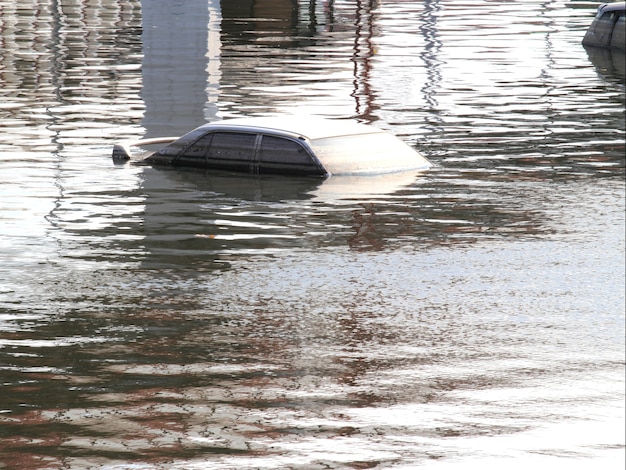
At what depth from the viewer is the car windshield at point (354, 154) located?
23062 mm

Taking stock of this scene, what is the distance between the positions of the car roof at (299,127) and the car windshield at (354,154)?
12cm

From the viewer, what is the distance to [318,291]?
49.8ft

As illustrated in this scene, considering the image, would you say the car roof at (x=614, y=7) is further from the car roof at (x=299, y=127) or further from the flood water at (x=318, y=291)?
the car roof at (x=299, y=127)

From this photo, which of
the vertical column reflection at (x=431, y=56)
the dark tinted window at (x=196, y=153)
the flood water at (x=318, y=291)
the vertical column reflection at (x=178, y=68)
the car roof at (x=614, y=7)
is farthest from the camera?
the car roof at (x=614, y=7)

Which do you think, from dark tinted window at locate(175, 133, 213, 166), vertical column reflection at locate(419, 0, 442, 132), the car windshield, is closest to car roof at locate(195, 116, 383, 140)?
the car windshield

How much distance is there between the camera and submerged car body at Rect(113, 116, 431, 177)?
75.7ft

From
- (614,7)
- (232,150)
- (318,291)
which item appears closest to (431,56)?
(614,7)

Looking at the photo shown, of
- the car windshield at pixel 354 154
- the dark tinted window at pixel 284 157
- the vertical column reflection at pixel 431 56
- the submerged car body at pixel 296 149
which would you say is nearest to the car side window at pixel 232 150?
the submerged car body at pixel 296 149

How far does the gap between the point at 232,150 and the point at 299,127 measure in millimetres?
1454

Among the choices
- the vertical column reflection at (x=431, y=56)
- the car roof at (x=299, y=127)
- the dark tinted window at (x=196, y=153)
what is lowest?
the vertical column reflection at (x=431, y=56)

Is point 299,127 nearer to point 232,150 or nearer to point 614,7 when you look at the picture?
point 232,150

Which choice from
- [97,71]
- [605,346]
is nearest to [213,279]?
[605,346]

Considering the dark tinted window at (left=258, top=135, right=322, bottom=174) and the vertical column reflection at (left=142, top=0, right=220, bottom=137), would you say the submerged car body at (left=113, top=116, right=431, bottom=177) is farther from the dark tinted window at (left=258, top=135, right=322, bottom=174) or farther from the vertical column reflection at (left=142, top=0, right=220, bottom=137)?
the vertical column reflection at (left=142, top=0, right=220, bottom=137)

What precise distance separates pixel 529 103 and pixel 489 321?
1992 cm
